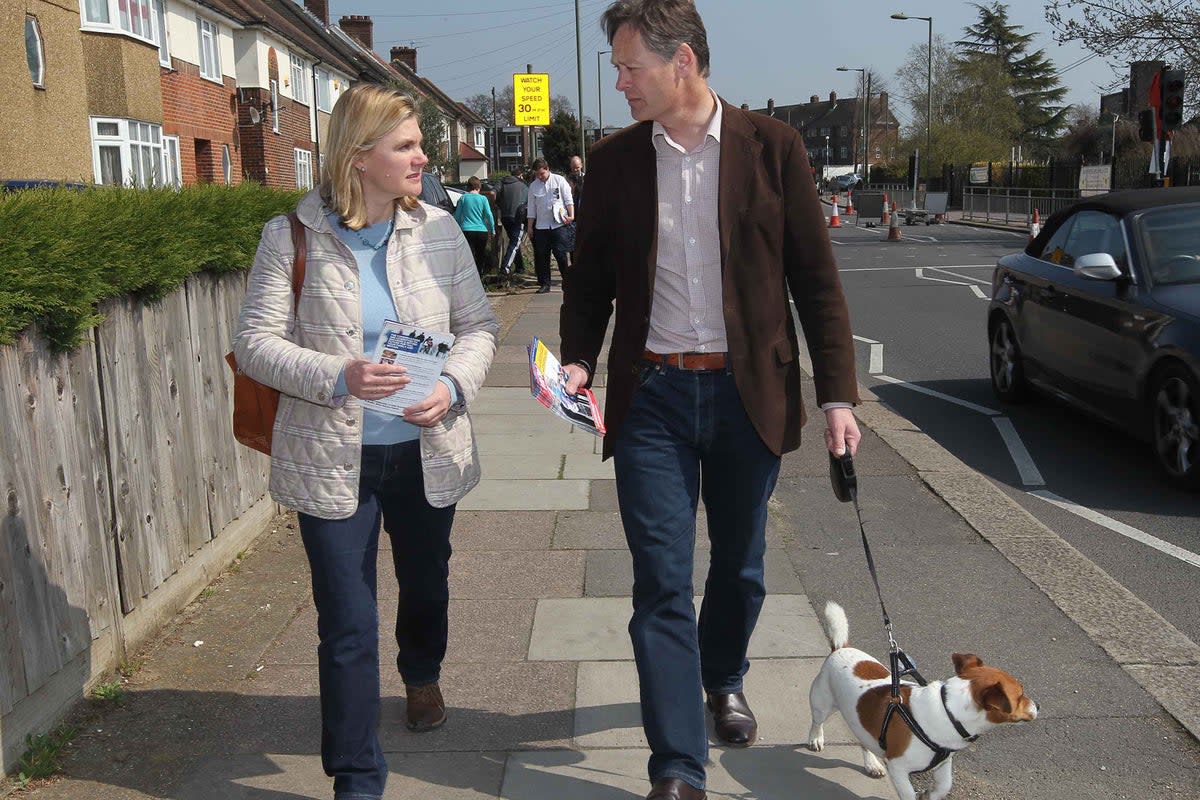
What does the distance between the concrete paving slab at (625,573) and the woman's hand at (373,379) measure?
2087 mm

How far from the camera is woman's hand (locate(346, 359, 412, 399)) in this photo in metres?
2.95

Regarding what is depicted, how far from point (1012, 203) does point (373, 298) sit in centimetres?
4358

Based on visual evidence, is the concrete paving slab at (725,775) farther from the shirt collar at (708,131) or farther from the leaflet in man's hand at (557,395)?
the shirt collar at (708,131)

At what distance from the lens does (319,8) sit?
193ft

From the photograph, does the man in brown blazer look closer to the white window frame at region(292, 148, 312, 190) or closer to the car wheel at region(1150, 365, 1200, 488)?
the car wheel at region(1150, 365, 1200, 488)

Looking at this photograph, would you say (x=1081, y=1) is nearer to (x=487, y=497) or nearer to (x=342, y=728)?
(x=487, y=497)

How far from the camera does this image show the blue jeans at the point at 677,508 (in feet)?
10.2

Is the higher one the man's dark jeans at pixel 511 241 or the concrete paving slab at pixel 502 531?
the man's dark jeans at pixel 511 241

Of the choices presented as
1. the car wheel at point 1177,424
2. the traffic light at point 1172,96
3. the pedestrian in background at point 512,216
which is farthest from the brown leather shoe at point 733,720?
the traffic light at point 1172,96

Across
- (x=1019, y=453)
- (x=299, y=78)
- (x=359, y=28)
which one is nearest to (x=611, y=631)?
(x=1019, y=453)

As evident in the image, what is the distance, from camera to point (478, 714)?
381cm

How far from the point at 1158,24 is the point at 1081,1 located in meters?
1.52

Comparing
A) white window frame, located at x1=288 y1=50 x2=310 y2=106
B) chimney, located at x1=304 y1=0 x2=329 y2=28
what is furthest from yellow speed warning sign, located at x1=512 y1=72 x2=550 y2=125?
chimney, located at x1=304 y1=0 x2=329 y2=28

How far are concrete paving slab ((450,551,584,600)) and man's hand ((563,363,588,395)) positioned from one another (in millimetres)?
1711
